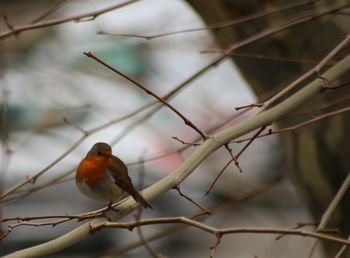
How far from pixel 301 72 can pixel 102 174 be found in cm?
127

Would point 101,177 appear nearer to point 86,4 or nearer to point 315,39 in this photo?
point 315,39

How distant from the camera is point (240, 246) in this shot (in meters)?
9.01

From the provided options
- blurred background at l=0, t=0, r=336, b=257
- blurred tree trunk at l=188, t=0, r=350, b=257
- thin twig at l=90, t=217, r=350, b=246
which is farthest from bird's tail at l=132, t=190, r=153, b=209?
blurred background at l=0, t=0, r=336, b=257

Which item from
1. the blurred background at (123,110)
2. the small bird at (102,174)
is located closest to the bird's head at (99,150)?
the small bird at (102,174)

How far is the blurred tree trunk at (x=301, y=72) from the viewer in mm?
3438

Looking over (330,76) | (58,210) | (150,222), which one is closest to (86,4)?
(58,210)

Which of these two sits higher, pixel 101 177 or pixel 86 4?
pixel 86 4

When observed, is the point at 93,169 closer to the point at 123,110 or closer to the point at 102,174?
the point at 102,174

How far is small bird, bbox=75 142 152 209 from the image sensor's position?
250cm

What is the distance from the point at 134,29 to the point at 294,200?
2.19m

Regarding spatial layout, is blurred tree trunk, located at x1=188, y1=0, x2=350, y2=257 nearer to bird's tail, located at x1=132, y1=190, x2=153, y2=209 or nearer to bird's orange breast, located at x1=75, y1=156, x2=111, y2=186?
bird's orange breast, located at x1=75, y1=156, x2=111, y2=186

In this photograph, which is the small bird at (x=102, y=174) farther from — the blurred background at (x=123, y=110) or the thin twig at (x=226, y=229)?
the blurred background at (x=123, y=110)

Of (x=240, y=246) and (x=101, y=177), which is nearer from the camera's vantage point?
(x=101, y=177)

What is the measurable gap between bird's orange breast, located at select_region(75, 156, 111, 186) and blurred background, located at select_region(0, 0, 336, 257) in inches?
167
